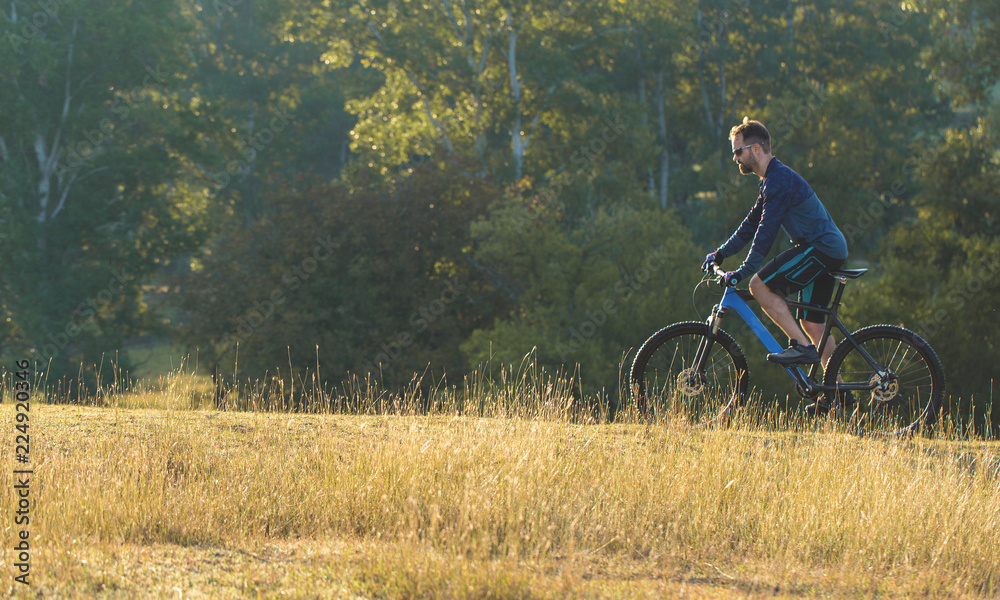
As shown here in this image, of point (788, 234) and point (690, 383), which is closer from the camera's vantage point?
point (788, 234)

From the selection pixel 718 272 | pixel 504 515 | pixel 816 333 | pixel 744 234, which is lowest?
pixel 504 515

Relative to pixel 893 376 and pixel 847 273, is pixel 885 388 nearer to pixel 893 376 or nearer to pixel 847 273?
pixel 893 376

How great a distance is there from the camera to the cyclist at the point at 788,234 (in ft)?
19.8

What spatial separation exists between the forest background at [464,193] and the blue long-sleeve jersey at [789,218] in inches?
449

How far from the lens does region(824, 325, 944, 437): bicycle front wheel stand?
6430 mm

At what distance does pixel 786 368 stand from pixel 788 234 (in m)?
1.00

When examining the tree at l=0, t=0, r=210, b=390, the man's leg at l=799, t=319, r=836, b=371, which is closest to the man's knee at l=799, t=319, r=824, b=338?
the man's leg at l=799, t=319, r=836, b=371

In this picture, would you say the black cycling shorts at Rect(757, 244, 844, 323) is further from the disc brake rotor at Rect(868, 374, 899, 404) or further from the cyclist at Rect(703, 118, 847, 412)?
the disc brake rotor at Rect(868, 374, 899, 404)

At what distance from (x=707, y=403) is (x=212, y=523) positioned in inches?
141

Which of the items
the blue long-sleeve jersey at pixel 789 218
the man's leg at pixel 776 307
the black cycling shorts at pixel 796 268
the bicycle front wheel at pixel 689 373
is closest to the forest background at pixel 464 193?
the bicycle front wheel at pixel 689 373

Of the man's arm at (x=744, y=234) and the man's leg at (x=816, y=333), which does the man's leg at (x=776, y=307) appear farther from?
the man's arm at (x=744, y=234)

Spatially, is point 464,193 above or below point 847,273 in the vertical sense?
above

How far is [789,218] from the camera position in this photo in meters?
6.19

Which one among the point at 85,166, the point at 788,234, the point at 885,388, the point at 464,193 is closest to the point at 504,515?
the point at 788,234
